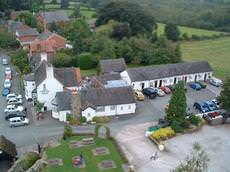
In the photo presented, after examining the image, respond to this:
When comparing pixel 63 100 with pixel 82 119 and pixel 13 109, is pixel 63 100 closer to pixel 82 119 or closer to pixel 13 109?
pixel 82 119

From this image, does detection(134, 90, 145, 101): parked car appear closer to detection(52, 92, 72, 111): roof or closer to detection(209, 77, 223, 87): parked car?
detection(52, 92, 72, 111): roof

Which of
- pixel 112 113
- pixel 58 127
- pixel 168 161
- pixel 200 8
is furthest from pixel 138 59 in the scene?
pixel 200 8

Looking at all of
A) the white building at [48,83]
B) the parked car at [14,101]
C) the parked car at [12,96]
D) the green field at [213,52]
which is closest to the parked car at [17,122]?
the white building at [48,83]

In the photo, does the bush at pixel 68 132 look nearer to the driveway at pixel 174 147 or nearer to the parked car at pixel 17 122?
the driveway at pixel 174 147

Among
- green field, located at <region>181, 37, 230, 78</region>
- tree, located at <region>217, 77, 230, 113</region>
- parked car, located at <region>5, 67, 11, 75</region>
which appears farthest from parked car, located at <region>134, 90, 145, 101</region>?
parked car, located at <region>5, 67, 11, 75</region>

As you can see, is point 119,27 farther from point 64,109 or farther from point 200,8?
point 200,8

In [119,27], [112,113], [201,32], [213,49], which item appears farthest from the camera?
[201,32]
